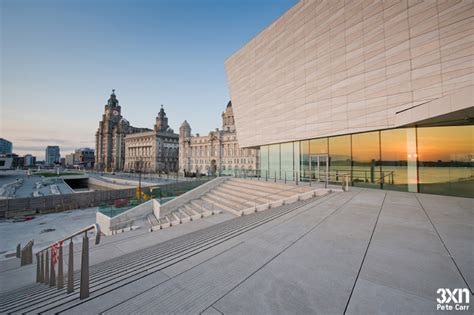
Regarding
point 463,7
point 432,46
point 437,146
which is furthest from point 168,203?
point 463,7

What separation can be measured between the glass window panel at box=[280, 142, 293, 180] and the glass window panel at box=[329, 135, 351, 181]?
4.44 metres

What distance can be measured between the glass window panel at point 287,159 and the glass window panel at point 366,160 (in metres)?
6.22

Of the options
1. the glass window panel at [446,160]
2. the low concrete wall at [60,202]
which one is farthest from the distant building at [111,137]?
the glass window panel at [446,160]

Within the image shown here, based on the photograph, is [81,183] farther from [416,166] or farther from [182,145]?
[416,166]

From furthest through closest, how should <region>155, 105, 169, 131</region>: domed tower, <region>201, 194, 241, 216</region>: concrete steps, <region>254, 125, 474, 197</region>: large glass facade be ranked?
<region>155, 105, 169, 131</region>: domed tower, <region>201, 194, 241, 216</region>: concrete steps, <region>254, 125, 474, 197</region>: large glass facade

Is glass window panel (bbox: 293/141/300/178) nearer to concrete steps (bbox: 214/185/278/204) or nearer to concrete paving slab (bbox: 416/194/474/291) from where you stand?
concrete steps (bbox: 214/185/278/204)

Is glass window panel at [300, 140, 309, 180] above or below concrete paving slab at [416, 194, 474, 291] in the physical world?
above

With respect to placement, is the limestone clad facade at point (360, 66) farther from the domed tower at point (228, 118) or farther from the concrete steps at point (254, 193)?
the domed tower at point (228, 118)

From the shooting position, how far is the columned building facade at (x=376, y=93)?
10.2 m

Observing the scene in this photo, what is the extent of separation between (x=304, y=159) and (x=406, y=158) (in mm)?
7708

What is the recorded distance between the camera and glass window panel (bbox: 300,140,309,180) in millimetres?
18281

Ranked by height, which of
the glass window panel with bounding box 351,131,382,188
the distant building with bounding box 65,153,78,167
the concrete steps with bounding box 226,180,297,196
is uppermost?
the distant building with bounding box 65,153,78,167

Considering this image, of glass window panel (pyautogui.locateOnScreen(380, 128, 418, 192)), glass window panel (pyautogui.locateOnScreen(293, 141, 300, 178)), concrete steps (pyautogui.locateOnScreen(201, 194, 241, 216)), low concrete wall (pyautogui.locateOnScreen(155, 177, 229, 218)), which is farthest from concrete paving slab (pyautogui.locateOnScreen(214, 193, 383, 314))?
low concrete wall (pyautogui.locateOnScreen(155, 177, 229, 218))

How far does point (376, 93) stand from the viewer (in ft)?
42.5
